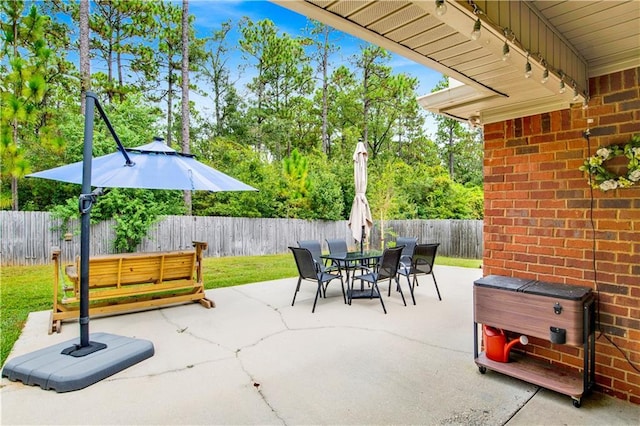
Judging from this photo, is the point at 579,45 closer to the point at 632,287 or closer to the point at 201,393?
the point at 632,287

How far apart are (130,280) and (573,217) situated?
4.75 meters

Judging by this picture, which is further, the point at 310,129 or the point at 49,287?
the point at 310,129

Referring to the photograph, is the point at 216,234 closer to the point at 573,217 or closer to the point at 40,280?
the point at 40,280

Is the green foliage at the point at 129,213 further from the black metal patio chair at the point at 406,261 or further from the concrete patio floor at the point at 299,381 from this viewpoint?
the black metal patio chair at the point at 406,261

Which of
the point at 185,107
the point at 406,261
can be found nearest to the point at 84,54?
the point at 185,107

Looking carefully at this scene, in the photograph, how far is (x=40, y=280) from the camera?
6.62 meters

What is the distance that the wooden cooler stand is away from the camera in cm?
225

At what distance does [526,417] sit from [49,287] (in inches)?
283

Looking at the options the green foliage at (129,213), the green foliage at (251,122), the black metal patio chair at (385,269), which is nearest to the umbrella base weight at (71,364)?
the black metal patio chair at (385,269)

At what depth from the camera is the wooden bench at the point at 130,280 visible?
3956 mm

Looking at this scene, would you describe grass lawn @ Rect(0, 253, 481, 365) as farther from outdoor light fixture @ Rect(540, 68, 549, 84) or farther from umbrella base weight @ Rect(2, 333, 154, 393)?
outdoor light fixture @ Rect(540, 68, 549, 84)

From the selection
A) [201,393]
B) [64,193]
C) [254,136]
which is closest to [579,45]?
[201,393]

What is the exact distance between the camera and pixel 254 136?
1847cm

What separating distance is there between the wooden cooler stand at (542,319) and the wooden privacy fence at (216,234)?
7.95 metres
